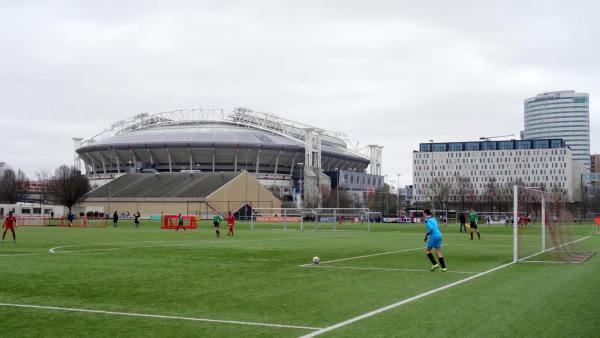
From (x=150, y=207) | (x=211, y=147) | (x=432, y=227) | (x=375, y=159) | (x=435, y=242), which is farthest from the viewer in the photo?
(x=375, y=159)

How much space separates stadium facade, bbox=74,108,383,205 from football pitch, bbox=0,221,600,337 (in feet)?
410

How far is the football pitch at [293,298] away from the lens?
32.7 ft

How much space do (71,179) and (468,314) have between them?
11897 centimetres

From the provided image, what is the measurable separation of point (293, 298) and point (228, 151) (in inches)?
5621

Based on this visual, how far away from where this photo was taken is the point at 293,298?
13.3m

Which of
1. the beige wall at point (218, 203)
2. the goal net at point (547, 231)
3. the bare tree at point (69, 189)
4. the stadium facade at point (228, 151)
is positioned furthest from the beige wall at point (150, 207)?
the goal net at point (547, 231)

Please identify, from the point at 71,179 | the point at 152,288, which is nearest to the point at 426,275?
the point at 152,288

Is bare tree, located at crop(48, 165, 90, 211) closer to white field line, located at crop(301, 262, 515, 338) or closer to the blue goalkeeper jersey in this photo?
the blue goalkeeper jersey

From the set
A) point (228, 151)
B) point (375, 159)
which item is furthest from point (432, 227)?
point (375, 159)

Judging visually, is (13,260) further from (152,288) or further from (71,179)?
(71,179)

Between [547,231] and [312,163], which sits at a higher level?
[312,163]

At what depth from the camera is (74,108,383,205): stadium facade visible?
15300cm

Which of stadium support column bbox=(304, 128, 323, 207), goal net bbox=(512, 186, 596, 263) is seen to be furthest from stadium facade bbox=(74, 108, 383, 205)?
goal net bbox=(512, 186, 596, 263)

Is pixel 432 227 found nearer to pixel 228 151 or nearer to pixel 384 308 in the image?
pixel 384 308
